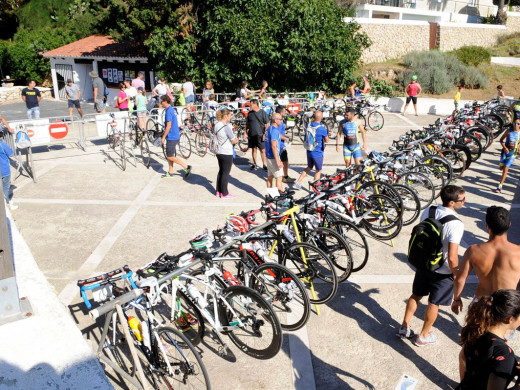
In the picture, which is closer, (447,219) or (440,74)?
(447,219)

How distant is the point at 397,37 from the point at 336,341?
1258 inches

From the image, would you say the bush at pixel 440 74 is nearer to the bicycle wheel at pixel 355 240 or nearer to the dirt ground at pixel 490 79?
the dirt ground at pixel 490 79

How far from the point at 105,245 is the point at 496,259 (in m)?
5.43

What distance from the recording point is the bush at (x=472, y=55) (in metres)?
30.3

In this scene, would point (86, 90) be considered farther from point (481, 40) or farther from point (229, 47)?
point (481, 40)

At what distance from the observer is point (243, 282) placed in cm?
486

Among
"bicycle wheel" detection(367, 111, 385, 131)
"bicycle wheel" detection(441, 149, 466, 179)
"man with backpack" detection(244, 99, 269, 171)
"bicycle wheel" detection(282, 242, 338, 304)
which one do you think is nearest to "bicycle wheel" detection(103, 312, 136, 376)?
"bicycle wheel" detection(282, 242, 338, 304)

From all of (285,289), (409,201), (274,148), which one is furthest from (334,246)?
(274,148)

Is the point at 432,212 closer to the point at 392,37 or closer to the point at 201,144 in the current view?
the point at 201,144

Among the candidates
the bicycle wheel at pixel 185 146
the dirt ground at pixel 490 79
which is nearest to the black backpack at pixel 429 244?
the bicycle wheel at pixel 185 146

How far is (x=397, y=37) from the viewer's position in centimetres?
3222

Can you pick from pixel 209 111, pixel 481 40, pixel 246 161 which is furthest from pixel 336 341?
pixel 481 40

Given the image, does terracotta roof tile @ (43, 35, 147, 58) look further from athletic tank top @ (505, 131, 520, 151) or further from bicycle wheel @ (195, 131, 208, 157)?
athletic tank top @ (505, 131, 520, 151)

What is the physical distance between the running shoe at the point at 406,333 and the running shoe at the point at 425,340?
0.09m
